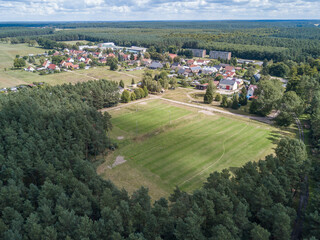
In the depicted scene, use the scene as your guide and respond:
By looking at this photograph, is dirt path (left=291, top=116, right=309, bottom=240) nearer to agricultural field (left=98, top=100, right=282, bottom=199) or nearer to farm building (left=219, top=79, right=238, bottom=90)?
agricultural field (left=98, top=100, right=282, bottom=199)

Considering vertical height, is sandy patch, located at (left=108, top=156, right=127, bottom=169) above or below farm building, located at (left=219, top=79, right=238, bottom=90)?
below

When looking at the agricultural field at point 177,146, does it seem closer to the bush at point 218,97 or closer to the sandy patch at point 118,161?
the sandy patch at point 118,161

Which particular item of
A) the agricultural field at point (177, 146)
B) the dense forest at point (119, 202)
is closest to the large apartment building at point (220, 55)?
the agricultural field at point (177, 146)

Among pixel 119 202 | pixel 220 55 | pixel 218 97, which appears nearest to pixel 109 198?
pixel 119 202

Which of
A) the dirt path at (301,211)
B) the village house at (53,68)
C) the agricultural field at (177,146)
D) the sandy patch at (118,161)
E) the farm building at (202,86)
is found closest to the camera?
the dirt path at (301,211)

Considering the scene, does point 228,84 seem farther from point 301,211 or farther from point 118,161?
point 301,211

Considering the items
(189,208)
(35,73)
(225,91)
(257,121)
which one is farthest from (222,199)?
(35,73)

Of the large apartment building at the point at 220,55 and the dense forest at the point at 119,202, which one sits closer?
the dense forest at the point at 119,202

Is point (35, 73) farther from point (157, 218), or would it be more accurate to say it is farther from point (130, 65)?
point (157, 218)

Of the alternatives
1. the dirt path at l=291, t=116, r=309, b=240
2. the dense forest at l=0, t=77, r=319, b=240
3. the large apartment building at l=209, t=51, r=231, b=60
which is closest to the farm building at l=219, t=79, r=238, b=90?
the dense forest at l=0, t=77, r=319, b=240
